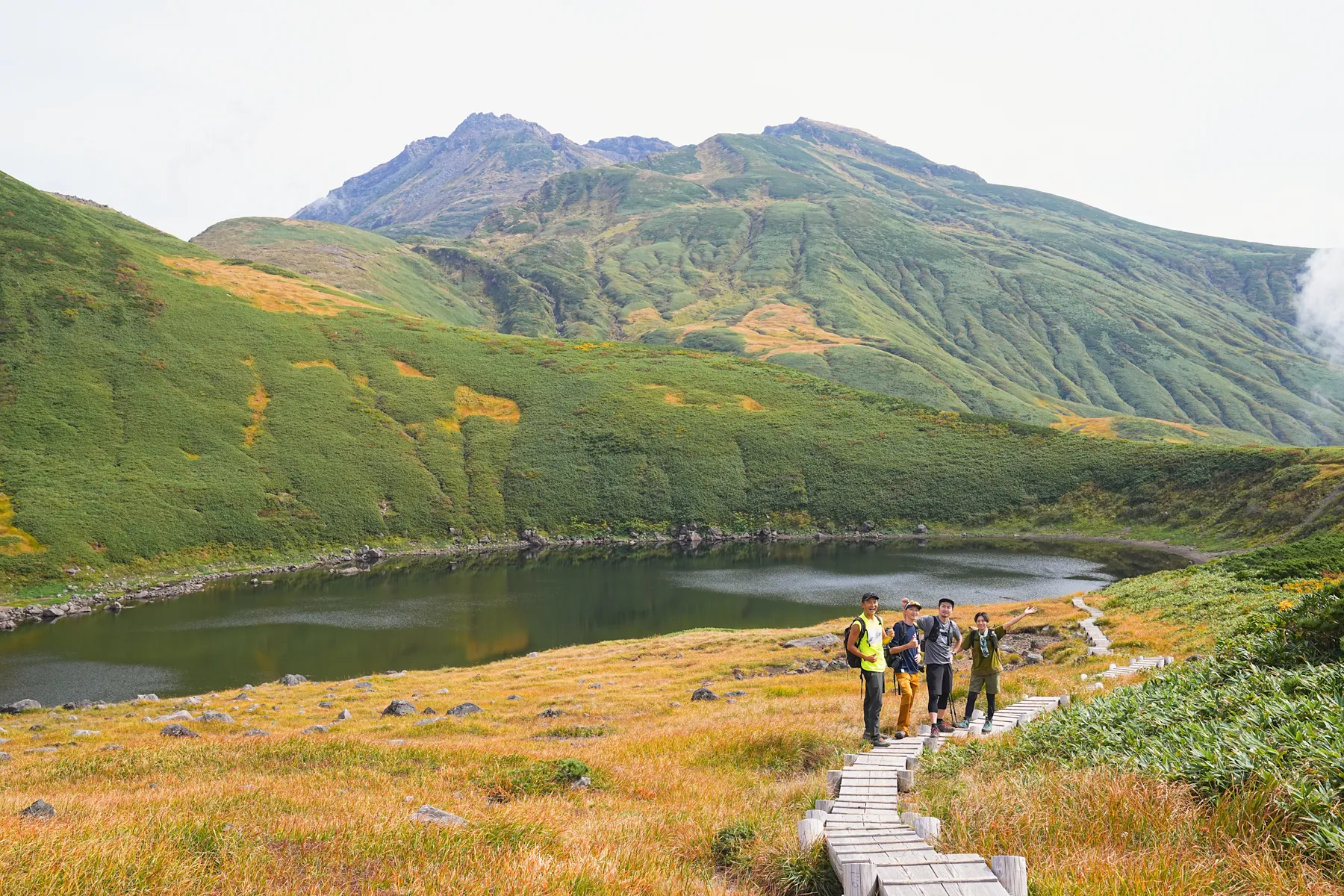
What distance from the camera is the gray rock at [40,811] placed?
9719 mm

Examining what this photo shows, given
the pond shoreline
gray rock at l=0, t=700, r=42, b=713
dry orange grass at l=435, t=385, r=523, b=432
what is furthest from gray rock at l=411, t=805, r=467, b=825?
dry orange grass at l=435, t=385, r=523, b=432

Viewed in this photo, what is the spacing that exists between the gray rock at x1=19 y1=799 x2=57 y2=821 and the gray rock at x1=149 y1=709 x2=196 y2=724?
27.0 metres

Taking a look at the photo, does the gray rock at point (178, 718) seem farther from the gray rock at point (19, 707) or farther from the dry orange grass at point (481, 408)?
the dry orange grass at point (481, 408)

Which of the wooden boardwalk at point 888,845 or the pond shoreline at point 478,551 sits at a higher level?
the wooden boardwalk at point 888,845

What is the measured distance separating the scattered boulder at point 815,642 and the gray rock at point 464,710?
76.3 ft

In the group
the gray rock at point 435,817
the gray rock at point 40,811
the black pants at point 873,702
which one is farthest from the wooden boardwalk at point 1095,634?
the gray rock at point 40,811

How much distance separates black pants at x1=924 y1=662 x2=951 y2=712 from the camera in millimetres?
18516

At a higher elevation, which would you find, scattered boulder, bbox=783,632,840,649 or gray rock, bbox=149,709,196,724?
gray rock, bbox=149,709,196,724

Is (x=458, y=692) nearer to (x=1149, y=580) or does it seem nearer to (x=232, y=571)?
(x=1149, y=580)

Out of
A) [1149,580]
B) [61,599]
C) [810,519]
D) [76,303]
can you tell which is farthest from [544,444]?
[1149,580]

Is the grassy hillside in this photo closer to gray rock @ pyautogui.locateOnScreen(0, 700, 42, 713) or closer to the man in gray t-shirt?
the man in gray t-shirt

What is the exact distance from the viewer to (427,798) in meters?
11.8

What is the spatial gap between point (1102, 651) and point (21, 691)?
65202 mm

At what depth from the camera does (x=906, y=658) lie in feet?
60.8
